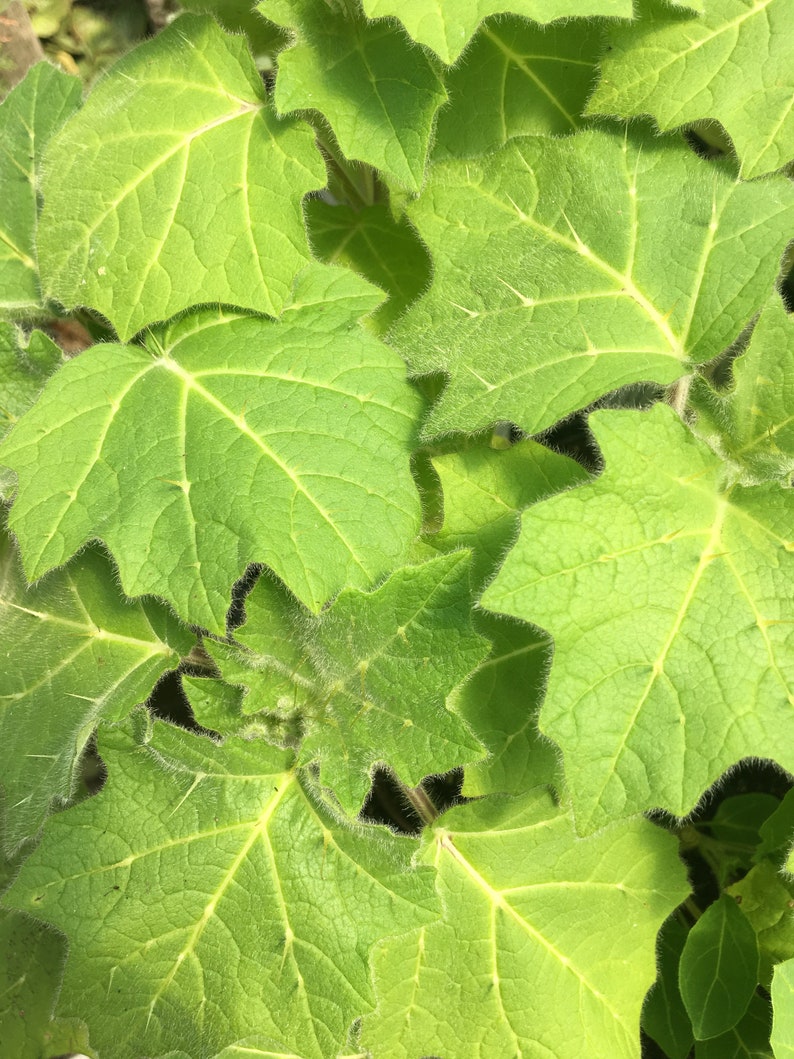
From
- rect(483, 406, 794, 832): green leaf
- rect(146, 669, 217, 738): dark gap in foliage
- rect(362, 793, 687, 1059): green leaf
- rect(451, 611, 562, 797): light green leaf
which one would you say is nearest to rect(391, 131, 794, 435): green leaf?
rect(483, 406, 794, 832): green leaf

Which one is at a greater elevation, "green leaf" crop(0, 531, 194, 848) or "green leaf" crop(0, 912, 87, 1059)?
"green leaf" crop(0, 531, 194, 848)

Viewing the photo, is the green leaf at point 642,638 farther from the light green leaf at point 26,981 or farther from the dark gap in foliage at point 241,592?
the light green leaf at point 26,981

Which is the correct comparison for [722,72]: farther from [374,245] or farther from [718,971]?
[718,971]

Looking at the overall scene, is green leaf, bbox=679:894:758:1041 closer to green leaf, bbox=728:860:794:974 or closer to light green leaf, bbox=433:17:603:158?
green leaf, bbox=728:860:794:974

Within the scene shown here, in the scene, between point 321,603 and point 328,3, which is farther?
point 328,3

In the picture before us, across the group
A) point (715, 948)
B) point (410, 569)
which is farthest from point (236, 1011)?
point (715, 948)

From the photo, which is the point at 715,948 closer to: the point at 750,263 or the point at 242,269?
the point at 750,263

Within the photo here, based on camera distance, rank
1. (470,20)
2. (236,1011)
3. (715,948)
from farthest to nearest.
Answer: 1. (715,948)
2. (236,1011)
3. (470,20)
